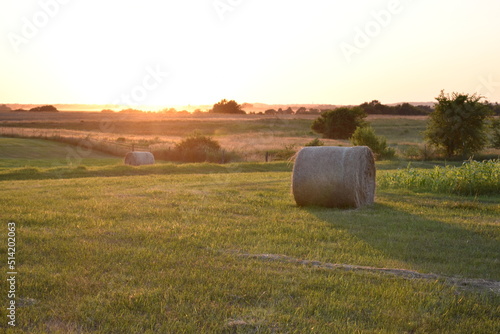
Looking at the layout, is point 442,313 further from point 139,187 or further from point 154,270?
point 139,187

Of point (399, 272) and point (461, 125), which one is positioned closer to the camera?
point (399, 272)

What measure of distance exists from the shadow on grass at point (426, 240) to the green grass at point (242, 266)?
33 millimetres

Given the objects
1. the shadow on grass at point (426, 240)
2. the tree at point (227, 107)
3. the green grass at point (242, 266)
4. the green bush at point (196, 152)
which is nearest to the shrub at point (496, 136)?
the green bush at point (196, 152)

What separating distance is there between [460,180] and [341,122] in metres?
53.3

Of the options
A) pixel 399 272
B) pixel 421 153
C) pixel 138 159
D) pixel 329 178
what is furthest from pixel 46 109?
pixel 399 272

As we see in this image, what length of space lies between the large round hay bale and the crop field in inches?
18.9

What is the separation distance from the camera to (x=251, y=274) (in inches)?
269

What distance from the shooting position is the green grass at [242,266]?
5445 millimetres

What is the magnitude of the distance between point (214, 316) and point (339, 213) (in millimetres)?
7345

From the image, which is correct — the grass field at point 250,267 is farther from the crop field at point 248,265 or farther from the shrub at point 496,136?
the shrub at point 496,136

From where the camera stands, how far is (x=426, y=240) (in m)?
9.30

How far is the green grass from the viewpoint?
17.9 feet

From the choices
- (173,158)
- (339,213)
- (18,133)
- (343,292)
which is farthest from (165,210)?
(18,133)

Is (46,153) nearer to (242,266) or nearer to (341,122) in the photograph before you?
(341,122)
